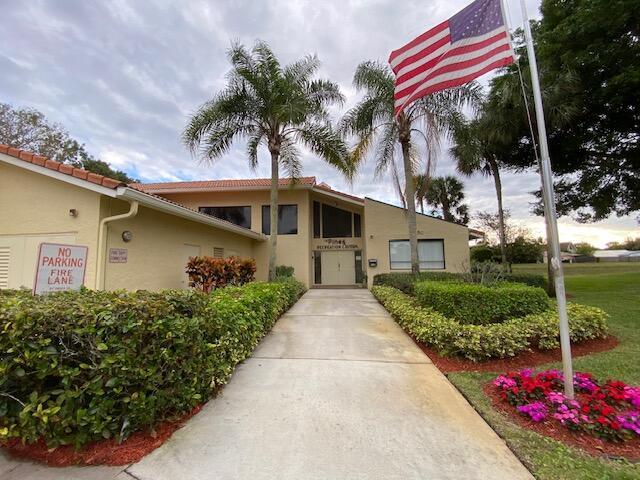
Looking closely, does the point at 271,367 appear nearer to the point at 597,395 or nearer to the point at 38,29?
the point at 597,395

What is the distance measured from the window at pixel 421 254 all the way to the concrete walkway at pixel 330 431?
11105 mm

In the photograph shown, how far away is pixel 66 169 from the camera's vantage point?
21.3 ft

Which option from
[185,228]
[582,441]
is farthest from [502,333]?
[185,228]

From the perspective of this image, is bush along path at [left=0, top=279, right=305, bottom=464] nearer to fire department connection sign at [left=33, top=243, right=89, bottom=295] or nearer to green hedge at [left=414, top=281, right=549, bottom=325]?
fire department connection sign at [left=33, top=243, right=89, bottom=295]

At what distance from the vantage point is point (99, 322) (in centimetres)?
279

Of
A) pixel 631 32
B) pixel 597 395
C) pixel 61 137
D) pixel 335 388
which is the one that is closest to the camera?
pixel 597 395

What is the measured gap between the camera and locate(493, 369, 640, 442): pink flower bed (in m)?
2.92

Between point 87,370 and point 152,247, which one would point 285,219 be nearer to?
point 152,247

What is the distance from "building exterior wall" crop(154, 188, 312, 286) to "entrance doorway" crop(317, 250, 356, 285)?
145cm

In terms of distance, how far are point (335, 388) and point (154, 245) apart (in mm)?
6472

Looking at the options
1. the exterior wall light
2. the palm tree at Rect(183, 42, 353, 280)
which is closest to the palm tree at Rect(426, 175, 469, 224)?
the palm tree at Rect(183, 42, 353, 280)

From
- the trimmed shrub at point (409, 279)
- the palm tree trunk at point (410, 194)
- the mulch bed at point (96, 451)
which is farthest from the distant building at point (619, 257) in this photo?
the mulch bed at point (96, 451)

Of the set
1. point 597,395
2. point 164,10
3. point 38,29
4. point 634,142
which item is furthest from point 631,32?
point 38,29

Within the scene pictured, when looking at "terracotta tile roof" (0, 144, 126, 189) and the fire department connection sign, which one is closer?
the fire department connection sign
